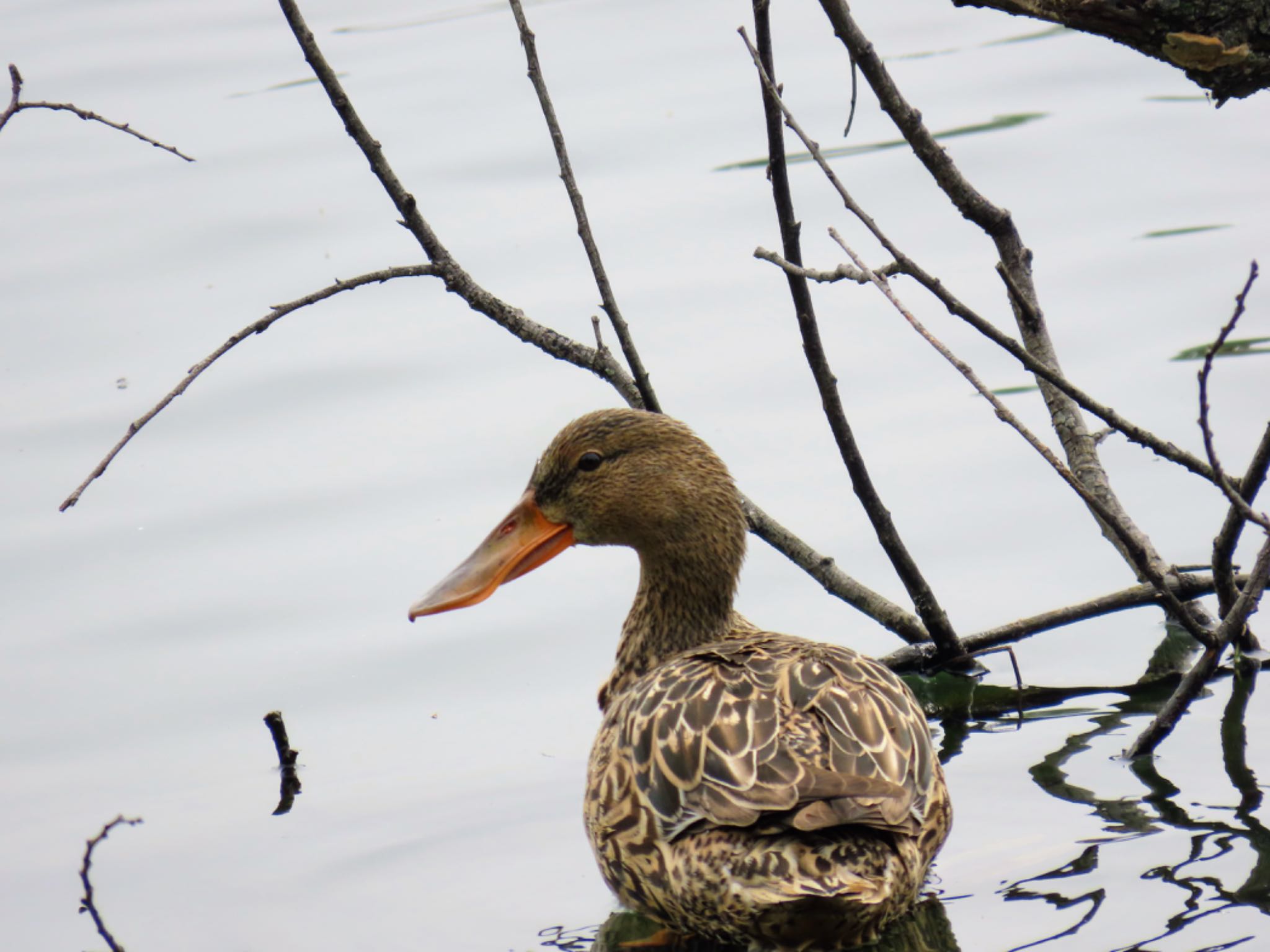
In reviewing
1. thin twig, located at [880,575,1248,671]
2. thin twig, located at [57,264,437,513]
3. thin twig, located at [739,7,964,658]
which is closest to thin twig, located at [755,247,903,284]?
thin twig, located at [739,7,964,658]

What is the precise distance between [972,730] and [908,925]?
1.15 metres

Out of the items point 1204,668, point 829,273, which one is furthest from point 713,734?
point 1204,668

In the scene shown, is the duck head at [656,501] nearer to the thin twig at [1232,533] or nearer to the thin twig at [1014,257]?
the thin twig at [1014,257]

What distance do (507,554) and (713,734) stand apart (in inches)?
52.6

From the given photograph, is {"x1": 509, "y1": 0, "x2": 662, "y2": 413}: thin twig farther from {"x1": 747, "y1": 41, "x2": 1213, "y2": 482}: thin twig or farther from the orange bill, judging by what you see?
{"x1": 747, "y1": 41, "x2": 1213, "y2": 482}: thin twig

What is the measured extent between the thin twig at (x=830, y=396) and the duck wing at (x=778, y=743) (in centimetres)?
87

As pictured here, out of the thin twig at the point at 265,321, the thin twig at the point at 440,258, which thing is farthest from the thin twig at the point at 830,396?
the thin twig at the point at 265,321

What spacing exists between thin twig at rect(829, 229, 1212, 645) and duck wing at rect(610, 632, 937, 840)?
671 mm

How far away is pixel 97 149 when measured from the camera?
1065cm

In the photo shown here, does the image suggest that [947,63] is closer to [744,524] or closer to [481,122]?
[481,122]

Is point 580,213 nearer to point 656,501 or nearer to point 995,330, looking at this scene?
point 656,501

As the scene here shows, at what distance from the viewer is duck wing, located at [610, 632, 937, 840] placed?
3941 mm

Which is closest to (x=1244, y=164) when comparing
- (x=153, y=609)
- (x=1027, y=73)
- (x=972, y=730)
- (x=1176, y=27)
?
(x=1027, y=73)

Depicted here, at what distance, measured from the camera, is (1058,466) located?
4.18m
